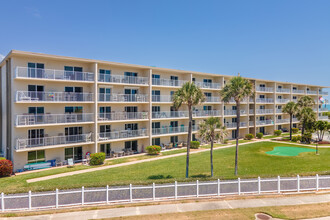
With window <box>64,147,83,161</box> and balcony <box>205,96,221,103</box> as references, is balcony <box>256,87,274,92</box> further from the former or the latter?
window <box>64,147,83,161</box>

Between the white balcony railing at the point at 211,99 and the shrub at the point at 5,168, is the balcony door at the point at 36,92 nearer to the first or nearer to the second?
the shrub at the point at 5,168

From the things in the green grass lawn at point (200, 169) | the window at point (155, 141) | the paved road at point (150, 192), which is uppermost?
the paved road at point (150, 192)

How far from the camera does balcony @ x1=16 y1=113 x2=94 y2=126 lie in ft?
72.9

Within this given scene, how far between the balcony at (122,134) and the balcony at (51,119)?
8.75 ft

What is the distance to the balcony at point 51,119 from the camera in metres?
22.2

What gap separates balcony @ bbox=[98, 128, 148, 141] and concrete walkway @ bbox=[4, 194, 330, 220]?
17.3m

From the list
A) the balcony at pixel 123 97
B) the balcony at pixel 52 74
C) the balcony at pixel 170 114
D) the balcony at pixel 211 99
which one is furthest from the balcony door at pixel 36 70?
the balcony at pixel 211 99

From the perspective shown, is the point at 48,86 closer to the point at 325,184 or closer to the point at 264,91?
the point at 325,184

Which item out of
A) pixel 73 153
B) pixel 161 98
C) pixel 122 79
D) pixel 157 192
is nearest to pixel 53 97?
pixel 73 153

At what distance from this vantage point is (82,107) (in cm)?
2692

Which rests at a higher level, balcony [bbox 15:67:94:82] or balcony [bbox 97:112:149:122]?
balcony [bbox 15:67:94:82]

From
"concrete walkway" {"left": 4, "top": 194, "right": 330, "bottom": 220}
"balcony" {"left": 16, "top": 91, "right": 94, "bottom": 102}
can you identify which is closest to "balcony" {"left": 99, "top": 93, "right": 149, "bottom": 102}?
"balcony" {"left": 16, "top": 91, "right": 94, "bottom": 102}

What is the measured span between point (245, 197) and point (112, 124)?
20.9 metres

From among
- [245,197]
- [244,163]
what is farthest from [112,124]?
[245,197]
